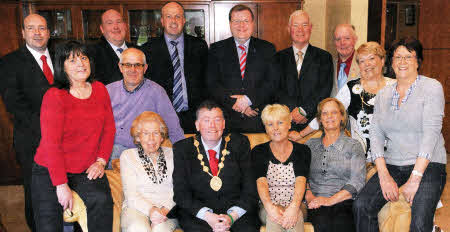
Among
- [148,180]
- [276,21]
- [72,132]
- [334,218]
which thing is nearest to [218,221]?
[148,180]

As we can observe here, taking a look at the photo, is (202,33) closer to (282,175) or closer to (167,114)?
(167,114)

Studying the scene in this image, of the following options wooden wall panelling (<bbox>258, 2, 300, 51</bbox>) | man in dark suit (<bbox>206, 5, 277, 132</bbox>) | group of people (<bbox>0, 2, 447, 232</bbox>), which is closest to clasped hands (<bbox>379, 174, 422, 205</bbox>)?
group of people (<bbox>0, 2, 447, 232</bbox>)

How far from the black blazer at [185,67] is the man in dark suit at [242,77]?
24cm

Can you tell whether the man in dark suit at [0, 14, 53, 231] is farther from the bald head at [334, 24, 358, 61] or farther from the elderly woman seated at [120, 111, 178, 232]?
the bald head at [334, 24, 358, 61]

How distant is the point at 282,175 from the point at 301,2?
10.6 ft

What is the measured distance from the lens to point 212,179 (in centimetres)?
264

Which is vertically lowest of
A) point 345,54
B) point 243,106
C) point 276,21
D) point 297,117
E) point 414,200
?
point 414,200

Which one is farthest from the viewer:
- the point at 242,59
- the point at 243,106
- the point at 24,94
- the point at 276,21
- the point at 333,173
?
the point at 276,21

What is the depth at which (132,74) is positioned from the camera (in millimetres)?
3082

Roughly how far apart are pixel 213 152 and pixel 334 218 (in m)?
0.91

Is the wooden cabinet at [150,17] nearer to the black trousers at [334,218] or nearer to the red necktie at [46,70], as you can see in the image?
the red necktie at [46,70]

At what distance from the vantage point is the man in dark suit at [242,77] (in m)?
3.58

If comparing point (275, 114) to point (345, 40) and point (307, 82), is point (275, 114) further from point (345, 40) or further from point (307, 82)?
point (345, 40)

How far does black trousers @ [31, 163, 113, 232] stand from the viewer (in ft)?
8.02
